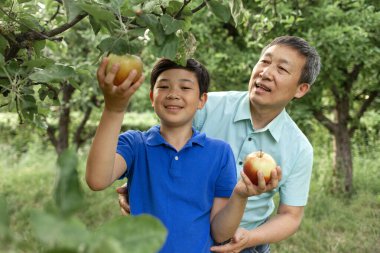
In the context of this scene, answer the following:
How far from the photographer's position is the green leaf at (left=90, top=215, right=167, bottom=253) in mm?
432

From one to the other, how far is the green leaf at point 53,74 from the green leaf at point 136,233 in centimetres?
54

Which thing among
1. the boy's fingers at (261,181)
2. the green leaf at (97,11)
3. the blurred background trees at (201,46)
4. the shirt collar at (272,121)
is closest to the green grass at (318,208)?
the blurred background trees at (201,46)

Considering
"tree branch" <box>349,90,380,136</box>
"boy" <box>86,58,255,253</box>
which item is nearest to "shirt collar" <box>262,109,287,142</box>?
"boy" <box>86,58,255,253</box>

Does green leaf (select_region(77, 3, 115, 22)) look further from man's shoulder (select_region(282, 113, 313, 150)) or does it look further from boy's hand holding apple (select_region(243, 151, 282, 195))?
man's shoulder (select_region(282, 113, 313, 150))

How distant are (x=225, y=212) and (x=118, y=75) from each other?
571 millimetres

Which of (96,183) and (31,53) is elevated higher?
(31,53)

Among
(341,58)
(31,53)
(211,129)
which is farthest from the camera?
(341,58)

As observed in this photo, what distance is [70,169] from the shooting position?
43 centimetres

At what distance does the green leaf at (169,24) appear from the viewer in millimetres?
997

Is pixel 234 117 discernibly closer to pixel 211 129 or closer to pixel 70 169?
pixel 211 129

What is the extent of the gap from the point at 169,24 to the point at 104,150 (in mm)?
308

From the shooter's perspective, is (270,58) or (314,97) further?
(314,97)

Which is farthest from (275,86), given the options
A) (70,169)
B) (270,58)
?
(70,169)

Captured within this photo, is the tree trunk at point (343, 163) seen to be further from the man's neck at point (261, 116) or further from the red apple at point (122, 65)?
the red apple at point (122, 65)
